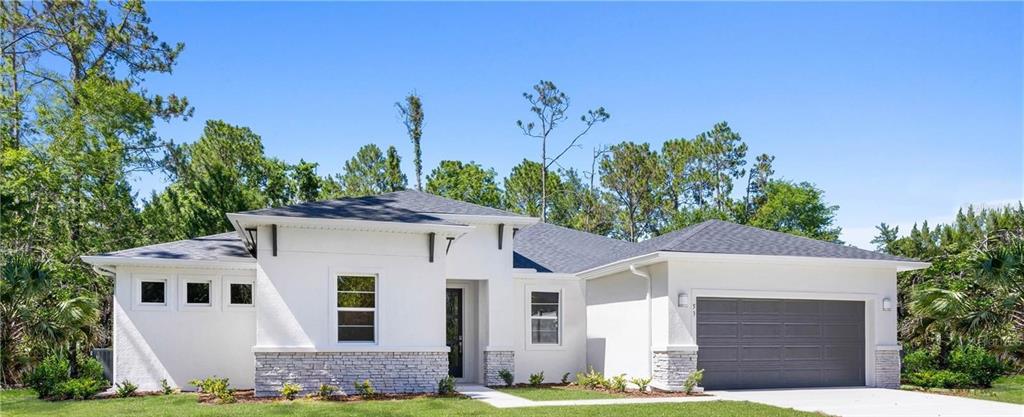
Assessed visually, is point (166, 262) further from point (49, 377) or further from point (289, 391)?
point (289, 391)

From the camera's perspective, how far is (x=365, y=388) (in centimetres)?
1394

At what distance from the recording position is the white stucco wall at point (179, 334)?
1548 cm

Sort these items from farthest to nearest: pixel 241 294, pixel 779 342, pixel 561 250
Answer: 1. pixel 561 250
2. pixel 241 294
3. pixel 779 342

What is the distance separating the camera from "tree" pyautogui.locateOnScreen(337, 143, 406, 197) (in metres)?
39.7

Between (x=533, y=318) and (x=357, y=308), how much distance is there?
5007mm

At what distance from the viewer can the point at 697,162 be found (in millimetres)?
40188

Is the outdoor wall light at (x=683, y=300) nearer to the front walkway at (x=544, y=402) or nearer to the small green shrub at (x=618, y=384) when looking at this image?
the front walkway at (x=544, y=402)

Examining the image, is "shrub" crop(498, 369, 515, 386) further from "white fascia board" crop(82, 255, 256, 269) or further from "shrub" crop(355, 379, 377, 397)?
"white fascia board" crop(82, 255, 256, 269)

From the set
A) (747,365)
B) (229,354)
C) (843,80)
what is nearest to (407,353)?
(229,354)

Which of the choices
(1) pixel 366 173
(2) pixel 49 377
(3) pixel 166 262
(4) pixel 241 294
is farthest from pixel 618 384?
(1) pixel 366 173

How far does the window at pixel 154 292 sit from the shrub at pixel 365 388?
181 inches

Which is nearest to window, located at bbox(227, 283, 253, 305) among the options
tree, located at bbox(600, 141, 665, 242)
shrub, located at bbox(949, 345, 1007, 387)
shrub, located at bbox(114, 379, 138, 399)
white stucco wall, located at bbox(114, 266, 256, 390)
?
white stucco wall, located at bbox(114, 266, 256, 390)

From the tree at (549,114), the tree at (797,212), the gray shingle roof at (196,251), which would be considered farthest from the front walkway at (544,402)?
the tree at (797,212)

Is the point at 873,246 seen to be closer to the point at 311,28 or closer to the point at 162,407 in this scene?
the point at 311,28
